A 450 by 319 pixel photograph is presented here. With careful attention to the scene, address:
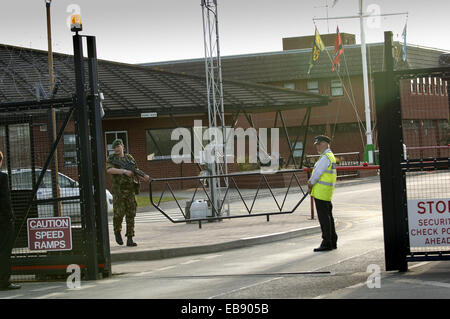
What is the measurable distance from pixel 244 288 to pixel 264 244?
18.0 feet

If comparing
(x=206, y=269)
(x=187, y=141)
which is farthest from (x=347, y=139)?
(x=206, y=269)

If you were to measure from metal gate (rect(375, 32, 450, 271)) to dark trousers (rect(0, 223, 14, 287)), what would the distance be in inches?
189

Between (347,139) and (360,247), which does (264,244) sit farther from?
(347,139)

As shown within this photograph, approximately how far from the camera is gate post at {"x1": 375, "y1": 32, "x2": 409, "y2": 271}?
9039mm

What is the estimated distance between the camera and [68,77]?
97.5 feet

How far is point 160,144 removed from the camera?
114 ft

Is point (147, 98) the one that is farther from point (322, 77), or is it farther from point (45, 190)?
point (45, 190)

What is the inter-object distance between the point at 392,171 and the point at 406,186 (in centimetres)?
26

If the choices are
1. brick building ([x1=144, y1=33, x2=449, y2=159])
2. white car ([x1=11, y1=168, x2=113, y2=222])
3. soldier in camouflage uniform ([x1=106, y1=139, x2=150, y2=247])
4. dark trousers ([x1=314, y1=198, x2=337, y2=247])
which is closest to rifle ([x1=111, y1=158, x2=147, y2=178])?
soldier in camouflage uniform ([x1=106, y1=139, x2=150, y2=247])

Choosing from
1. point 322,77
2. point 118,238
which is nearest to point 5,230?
point 118,238

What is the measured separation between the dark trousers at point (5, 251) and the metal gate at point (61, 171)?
2.40ft

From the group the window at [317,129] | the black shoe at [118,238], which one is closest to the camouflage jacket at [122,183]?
the black shoe at [118,238]

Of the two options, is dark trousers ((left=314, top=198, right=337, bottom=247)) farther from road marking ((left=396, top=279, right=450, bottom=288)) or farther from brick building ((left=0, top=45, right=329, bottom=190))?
brick building ((left=0, top=45, right=329, bottom=190))

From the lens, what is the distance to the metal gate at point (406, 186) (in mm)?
8992
